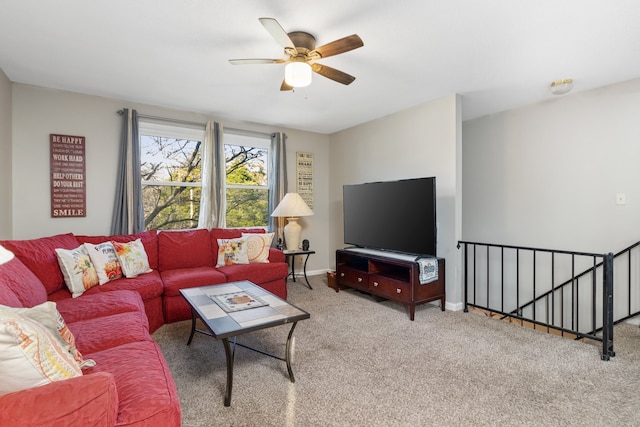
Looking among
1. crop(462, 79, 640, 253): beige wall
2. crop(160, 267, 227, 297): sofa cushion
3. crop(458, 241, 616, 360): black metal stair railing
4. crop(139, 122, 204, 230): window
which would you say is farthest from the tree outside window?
crop(462, 79, 640, 253): beige wall

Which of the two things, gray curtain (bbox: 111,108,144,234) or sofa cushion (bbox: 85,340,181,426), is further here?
gray curtain (bbox: 111,108,144,234)

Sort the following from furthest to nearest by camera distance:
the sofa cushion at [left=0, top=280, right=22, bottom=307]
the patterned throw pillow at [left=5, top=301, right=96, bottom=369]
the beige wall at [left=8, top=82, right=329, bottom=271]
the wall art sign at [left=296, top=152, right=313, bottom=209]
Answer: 1. the wall art sign at [left=296, top=152, right=313, bottom=209]
2. the beige wall at [left=8, top=82, right=329, bottom=271]
3. the sofa cushion at [left=0, top=280, right=22, bottom=307]
4. the patterned throw pillow at [left=5, top=301, right=96, bottom=369]

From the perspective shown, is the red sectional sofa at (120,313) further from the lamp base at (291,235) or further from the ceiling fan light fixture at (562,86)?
the ceiling fan light fixture at (562,86)

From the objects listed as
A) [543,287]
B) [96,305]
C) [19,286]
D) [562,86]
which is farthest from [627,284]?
[19,286]

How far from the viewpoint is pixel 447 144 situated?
3404mm

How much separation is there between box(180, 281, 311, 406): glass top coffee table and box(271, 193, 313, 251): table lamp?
5.45ft

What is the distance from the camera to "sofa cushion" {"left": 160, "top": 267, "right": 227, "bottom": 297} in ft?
9.50

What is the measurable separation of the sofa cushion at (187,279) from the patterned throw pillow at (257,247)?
0.49 meters

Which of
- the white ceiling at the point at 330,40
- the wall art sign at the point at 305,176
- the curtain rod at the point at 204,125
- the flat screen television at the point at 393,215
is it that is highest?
the white ceiling at the point at 330,40

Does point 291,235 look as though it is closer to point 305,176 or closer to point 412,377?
point 305,176

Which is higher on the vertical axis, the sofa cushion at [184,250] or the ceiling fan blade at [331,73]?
the ceiling fan blade at [331,73]

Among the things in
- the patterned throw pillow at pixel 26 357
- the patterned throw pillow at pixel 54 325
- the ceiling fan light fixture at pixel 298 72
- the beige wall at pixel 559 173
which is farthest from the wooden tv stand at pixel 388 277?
the patterned throw pillow at pixel 26 357

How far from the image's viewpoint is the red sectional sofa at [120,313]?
927 mm

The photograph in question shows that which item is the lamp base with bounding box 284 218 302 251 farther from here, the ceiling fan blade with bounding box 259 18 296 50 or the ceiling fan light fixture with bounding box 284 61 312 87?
the ceiling fan blade with bounding box 259 18 296 50
